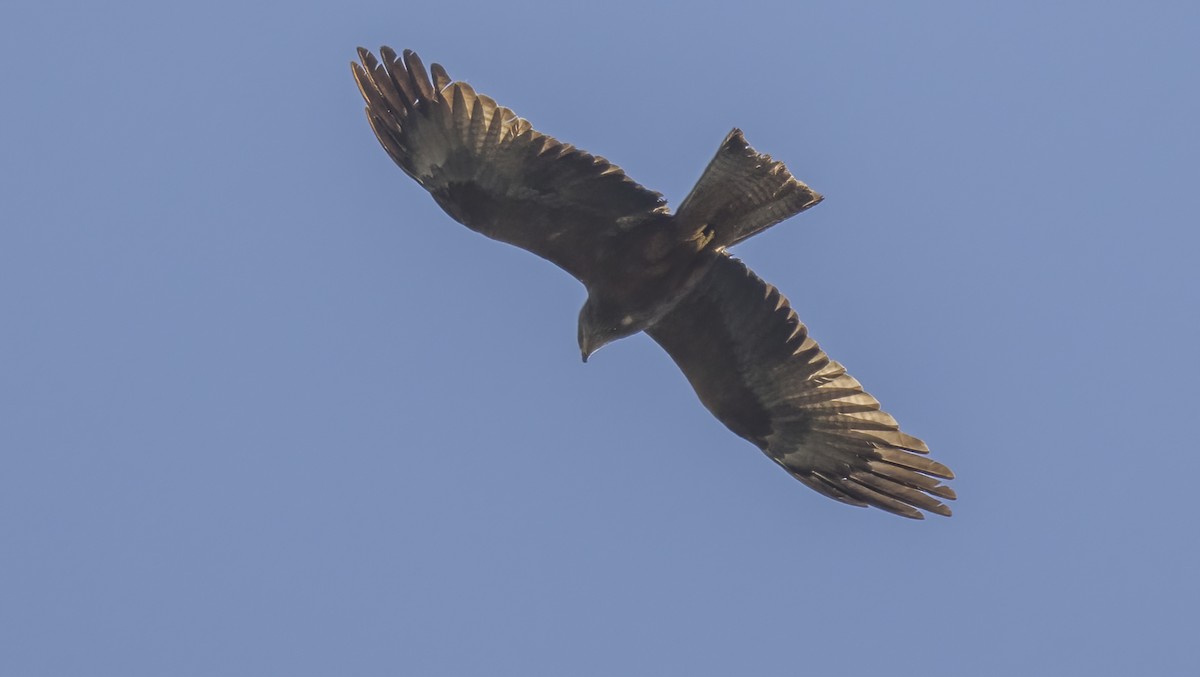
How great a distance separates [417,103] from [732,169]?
2146 millimetres

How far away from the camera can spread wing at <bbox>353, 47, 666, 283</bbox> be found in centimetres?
1125

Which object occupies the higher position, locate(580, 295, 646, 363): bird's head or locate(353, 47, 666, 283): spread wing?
locate(353, 47, 666, 283): spread wing

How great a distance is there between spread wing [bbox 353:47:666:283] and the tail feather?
0.29 m

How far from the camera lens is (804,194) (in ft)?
36.6

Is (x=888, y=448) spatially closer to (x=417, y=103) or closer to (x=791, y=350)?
(x=791, y=350)

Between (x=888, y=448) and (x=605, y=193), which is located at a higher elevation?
(x=605, y=193)

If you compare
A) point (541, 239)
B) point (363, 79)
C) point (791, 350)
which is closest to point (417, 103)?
point (363, 79)

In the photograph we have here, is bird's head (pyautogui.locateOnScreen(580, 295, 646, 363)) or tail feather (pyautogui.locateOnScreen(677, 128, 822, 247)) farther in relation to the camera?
bird's head (pyautogui.locateOnScreen(580, 295, 646, 363))

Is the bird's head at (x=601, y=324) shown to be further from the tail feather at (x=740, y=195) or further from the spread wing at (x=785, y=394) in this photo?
the tail feather at (x=740, y=195)

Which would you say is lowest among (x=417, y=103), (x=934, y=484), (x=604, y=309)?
(x=934, y=484)

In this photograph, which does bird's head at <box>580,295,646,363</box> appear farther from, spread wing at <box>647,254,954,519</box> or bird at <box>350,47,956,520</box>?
spread wing at <box>647,254,954,519</box>

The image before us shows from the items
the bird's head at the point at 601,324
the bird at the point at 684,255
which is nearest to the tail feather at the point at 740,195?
the bird at the point at 684,255

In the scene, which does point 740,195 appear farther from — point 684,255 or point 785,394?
point 785,394

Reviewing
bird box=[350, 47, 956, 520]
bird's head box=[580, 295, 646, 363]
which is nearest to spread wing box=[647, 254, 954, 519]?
bird box=[350, 47, 956, 520]
